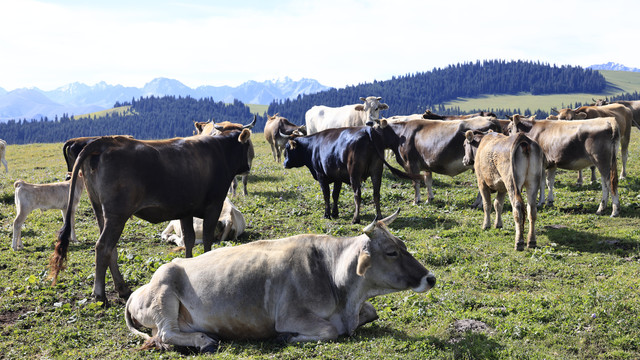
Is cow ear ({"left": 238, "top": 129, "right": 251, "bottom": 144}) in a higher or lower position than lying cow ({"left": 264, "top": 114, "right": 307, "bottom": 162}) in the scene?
higher

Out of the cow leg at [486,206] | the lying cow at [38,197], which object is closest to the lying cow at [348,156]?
the cow leg at [486,206]

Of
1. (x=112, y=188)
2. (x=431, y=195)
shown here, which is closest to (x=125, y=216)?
(x=112, y=188)

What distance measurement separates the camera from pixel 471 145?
15.3 metres

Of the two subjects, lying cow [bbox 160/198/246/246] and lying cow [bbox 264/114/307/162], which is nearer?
lying cow [bbox 160/198/246/246]

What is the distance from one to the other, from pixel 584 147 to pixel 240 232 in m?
10.0

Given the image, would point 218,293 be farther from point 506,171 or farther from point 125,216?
point 506,171

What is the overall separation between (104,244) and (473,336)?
6310 mm

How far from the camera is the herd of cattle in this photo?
7.43 meters

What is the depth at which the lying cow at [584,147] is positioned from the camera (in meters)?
14.4

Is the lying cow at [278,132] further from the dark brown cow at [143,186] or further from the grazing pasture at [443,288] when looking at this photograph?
the dark brown cow at [143,186]

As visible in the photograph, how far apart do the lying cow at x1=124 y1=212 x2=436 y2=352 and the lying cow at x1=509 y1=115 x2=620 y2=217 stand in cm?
954

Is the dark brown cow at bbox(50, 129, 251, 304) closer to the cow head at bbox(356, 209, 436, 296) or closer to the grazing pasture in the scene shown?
the grazing pasture

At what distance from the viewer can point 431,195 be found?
17.0 m

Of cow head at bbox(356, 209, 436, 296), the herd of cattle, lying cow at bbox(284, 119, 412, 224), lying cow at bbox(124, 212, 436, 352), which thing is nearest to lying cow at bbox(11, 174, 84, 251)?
the herd of cattle
